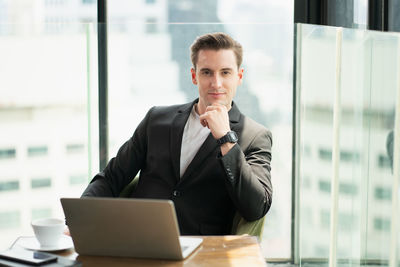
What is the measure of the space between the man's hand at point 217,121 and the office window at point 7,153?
157 cm

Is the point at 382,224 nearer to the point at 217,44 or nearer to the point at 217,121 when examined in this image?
the point at 217,121

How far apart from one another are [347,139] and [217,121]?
1.83 ft

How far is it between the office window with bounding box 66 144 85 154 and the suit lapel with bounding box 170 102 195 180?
103 cm

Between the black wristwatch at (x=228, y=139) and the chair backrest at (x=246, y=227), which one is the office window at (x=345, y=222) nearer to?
the chair backrest at (x=246, y=227)

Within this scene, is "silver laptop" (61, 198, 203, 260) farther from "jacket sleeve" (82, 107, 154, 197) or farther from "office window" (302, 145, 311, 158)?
"office window" (302, 145, 311, 158)

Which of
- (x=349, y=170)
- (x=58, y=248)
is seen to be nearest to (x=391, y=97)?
(x=349, y=170)

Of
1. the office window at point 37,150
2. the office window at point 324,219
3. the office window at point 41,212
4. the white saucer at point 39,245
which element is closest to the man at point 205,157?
the office window at point 324,219

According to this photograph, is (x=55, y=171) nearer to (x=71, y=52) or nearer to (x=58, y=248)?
(x=71, y=52)

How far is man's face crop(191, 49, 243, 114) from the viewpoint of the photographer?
2518mm

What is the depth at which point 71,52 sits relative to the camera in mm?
3424

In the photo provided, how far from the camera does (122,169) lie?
259 cm

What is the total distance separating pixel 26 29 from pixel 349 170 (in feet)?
6.96

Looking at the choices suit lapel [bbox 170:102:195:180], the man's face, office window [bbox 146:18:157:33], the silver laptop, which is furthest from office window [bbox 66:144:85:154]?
the silver laptop

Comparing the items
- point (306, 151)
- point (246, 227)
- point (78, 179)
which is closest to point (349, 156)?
point (246, 227)
